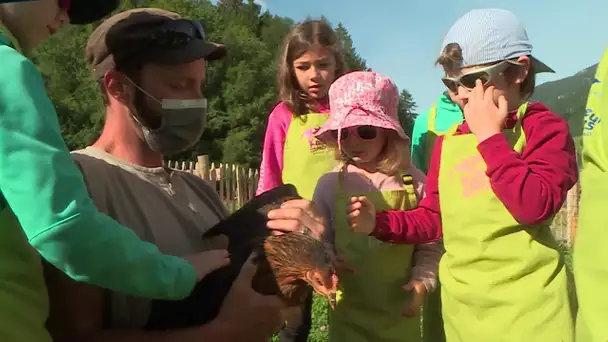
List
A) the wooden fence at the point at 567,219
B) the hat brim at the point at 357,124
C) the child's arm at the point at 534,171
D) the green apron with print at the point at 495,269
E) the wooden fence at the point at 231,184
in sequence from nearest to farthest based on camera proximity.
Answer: the child's arm at the point at 534,171, the green apron with print at the point at 495,269, the hat brim at the point at 357,124, the wooden fence at the point at 567,219, the wooden fence at the point at 231,184

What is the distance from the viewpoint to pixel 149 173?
7.57 ft

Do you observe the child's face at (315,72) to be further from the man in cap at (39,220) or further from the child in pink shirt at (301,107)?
the man in cap at (39,220)

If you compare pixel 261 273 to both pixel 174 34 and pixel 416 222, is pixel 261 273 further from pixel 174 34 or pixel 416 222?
pixel 416 222

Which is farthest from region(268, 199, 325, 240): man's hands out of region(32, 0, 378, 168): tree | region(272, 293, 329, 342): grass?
region(32, 0, 378, 168): tree

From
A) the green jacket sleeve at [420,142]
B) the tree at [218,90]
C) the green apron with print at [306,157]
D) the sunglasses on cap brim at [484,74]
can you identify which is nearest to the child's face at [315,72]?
the green apron with print at [306,157]

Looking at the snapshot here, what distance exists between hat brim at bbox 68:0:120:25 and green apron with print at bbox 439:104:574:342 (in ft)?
5.72

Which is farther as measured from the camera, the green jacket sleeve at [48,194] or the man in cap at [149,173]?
the man in cap at [149,173]

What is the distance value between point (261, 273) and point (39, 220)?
0.84 m

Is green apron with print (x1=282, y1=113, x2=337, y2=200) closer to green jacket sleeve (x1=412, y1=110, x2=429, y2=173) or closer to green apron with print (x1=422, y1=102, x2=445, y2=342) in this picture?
green jacket sleeve (x1=412, y1=110, x2=429, y2=173)

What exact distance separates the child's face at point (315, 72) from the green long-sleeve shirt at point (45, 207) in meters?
3.01

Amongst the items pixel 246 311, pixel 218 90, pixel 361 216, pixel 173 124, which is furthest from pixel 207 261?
pixel 218 90

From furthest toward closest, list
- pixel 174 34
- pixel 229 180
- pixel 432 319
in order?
pixel 229 180 < pixel 432 319 < pixel 174 34

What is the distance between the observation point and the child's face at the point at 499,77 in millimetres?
2957

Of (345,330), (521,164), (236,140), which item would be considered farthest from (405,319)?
(236,140)
